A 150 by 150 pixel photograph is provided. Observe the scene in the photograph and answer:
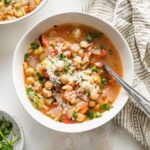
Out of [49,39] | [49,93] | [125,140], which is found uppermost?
[49,39]

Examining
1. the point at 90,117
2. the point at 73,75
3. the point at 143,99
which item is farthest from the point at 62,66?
the point at 143,99

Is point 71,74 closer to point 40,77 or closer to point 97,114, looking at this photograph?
point 40,77

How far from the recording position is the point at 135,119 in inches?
126

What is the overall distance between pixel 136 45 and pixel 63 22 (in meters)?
0.55

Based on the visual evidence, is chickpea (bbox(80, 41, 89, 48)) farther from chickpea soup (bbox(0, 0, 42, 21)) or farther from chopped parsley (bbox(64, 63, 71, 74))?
chickpea soup (bbox(0, 0, 42, 21))

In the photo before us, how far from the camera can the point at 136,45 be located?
10.6 ft

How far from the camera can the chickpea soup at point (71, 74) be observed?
120 inches

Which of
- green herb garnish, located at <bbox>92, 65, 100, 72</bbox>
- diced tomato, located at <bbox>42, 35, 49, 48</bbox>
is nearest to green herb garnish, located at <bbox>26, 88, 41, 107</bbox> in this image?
diced tomato, located at <bbox>42, 35, 49, 48</bbox>

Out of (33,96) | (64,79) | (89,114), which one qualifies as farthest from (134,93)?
(33,96)

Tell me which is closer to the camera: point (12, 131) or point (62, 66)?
point (62, 66)

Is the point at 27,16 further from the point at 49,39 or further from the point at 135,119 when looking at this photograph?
the point at 135,119

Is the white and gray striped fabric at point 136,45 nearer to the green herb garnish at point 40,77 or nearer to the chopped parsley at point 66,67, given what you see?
the chopped parsley at point 66,67

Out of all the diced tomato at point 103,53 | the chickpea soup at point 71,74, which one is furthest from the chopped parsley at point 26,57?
the diced tomato at point 103,53

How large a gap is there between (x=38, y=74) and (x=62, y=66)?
0.18 metres
